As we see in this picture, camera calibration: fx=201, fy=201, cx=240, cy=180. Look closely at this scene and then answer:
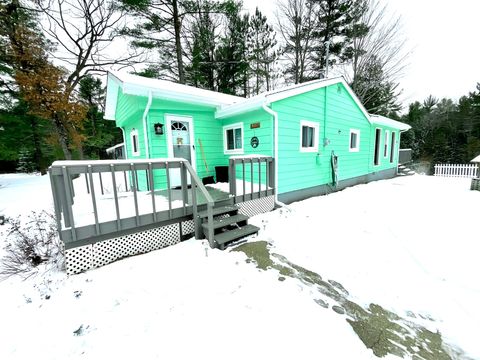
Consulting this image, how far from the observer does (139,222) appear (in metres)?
3.12

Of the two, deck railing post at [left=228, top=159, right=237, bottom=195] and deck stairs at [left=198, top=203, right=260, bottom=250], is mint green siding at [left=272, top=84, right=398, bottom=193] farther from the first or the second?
deck stairs at [left=198, top=203, right=260, bottom=250]

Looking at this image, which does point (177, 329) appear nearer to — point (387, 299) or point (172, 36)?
point (387, 299)

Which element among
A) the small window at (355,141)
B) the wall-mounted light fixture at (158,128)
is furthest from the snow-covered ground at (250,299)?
the small window at (355,141)

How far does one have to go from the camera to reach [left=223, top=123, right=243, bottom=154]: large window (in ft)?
21.3

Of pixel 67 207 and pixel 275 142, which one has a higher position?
pixel 275 142

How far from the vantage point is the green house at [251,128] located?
544 centimetres

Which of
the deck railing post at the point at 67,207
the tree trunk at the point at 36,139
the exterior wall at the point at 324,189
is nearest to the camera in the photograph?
the deck railing post at the point at 67,207

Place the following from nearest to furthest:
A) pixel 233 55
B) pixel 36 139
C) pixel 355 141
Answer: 1. pixel 355 141
2. pixel 233 55
3. pixel 36 139

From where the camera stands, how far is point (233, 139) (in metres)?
6.83

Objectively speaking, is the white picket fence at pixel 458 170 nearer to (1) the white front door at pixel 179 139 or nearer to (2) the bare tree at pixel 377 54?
(2) the bare tree at pixel 377 54

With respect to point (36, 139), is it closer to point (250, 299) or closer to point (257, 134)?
point (257, 134)

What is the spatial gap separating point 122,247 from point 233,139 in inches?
186

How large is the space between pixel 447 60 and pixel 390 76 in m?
4.96

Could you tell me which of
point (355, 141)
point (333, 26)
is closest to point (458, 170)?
point (355, 141)
